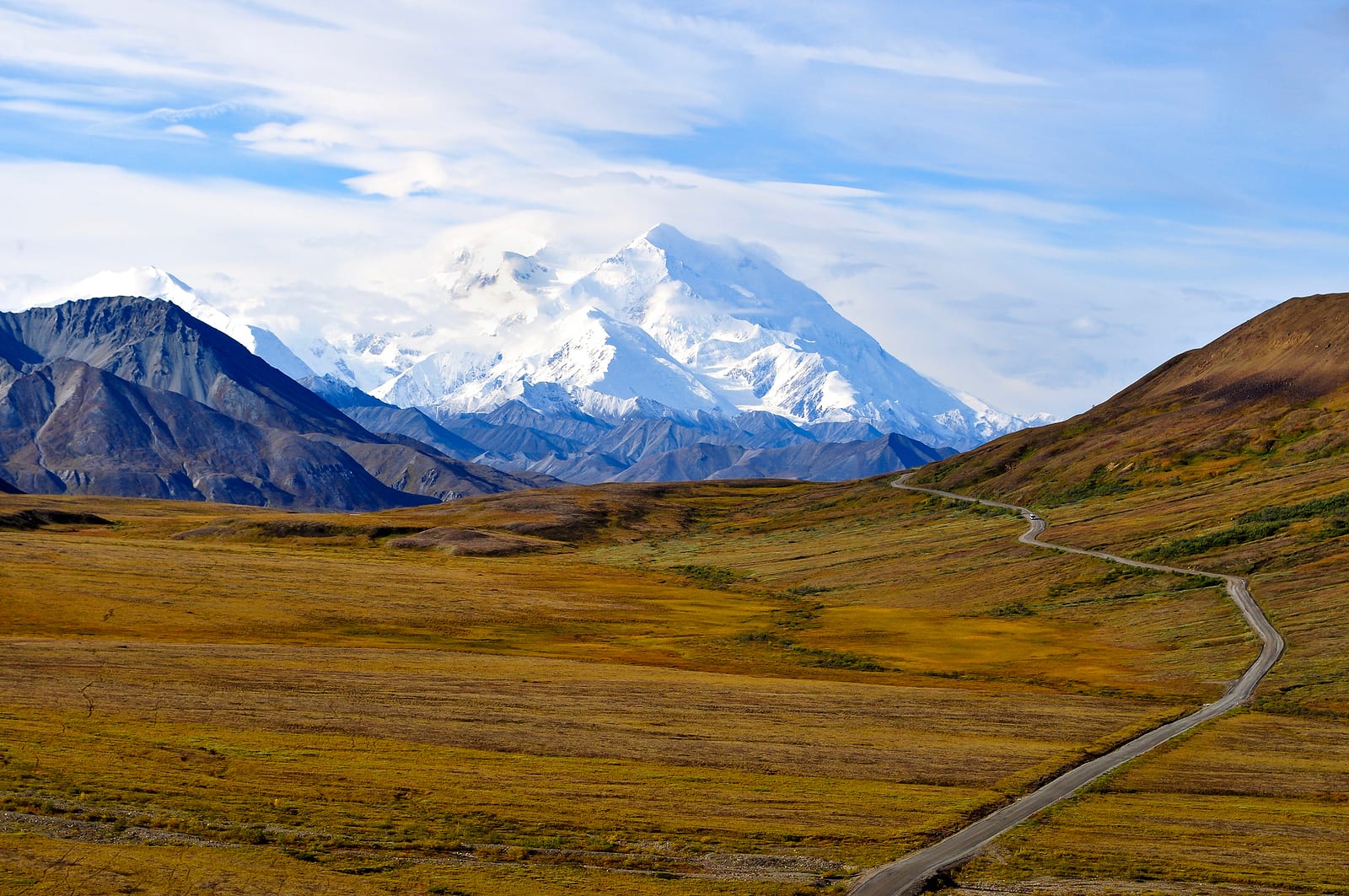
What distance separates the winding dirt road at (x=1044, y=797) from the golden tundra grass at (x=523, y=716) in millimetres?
1125

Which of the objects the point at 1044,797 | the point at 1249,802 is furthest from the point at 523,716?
the point at 1249,802

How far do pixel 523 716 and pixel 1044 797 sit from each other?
89.7ft

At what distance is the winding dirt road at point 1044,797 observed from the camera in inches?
1697

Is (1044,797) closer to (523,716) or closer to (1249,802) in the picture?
(1249,802)

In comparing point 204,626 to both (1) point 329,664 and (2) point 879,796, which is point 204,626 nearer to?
(1) point 329,664

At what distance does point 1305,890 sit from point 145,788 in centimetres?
4354

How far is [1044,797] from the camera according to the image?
5641 centimetres

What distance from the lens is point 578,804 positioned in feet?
162

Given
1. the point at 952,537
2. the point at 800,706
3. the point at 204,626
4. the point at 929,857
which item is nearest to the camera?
the point at 929,857

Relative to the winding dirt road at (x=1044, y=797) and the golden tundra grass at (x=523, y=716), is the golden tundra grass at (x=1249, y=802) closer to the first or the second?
the winding dirt road at (x=1044, y=797)

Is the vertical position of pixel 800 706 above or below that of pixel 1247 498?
below

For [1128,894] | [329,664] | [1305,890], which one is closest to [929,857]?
[1128,894]

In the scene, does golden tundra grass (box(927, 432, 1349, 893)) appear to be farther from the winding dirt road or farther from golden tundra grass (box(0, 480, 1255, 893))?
→ golden tundra grass (box(0, 480, 1255, 893))

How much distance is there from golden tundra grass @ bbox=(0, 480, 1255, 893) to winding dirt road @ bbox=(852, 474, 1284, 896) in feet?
3.69
